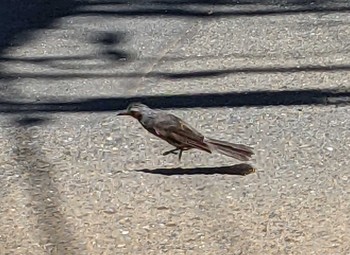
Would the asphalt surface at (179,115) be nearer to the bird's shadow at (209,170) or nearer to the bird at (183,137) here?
the bird's shadow at (209,170)

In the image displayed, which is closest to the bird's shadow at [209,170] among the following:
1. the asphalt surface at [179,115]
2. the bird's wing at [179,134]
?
the asphalt surface at [179,115]

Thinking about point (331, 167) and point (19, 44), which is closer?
point (331, 167)

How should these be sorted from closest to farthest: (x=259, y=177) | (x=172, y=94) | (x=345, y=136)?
1. (x=259, y=177)
2. (x=345, y=136)
3. (x=172, y=94)

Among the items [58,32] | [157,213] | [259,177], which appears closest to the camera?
[157,213]

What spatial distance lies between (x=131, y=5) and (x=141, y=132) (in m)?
2.76

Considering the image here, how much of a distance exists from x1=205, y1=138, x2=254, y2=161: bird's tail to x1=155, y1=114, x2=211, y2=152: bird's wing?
0.15ft

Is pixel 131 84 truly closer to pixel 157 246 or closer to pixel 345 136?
pixel 345 136

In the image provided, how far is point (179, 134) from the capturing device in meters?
5.24

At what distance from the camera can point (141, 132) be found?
5.90 m

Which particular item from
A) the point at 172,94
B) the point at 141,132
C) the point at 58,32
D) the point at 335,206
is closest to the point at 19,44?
the point at 58,32

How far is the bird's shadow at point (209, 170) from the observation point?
5.33m

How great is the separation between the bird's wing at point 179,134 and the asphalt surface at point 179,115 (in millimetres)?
158

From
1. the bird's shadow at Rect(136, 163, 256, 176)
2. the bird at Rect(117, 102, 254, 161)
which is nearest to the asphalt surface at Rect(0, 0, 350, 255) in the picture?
the bird's shadow at Rect(136, 163, 256, 176)

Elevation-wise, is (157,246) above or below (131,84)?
above
